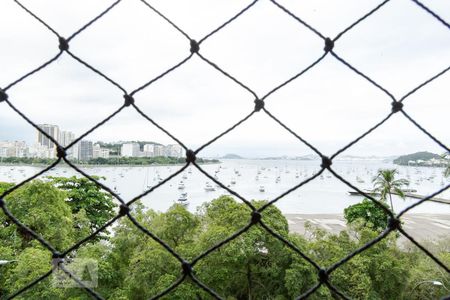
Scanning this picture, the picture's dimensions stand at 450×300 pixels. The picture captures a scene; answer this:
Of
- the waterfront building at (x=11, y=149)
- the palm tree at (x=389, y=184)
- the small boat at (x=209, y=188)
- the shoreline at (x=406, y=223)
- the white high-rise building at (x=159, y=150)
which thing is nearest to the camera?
the white high-rise building at (x=159, y=150)

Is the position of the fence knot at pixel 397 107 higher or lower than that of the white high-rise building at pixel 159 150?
higher

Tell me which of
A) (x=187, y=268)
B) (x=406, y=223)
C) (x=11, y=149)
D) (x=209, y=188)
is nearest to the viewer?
(x=187, y=268)

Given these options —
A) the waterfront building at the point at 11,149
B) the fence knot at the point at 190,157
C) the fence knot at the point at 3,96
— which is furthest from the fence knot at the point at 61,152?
the waterfront building at the point at 11,149

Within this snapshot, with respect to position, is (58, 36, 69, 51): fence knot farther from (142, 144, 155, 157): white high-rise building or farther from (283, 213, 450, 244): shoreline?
(283, 213, 450, 244): shoreline

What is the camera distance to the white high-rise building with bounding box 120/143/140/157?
427 centimetres

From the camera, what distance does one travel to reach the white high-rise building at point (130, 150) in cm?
427

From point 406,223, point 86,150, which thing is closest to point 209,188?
point 406,223

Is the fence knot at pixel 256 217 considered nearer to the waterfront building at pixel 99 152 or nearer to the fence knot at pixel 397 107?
the fence knot at pixel 397 107

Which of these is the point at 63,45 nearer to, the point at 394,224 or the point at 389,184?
the point at 394,224

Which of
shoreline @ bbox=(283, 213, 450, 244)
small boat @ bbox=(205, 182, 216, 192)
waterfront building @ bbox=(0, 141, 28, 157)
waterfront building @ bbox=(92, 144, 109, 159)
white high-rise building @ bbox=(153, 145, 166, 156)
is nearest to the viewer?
waterfront building @ bbox=(92, 144, 109, 159)

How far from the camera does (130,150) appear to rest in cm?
436

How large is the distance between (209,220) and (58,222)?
2893 mm

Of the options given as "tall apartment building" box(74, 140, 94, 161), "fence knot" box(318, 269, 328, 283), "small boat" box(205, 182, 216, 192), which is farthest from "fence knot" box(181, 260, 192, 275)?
"small boat" box(205, 182, 216, 192)

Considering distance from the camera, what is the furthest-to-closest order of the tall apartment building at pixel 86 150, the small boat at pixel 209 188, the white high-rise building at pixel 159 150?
the small boat at pixel 209 188, the white high-rise building at pixel 159 150, the tall apartment building at pixel 86 150
